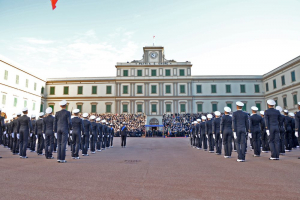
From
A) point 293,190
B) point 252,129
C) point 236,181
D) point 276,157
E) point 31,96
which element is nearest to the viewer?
point 293,190

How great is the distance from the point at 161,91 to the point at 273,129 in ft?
124

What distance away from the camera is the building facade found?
45750 mm

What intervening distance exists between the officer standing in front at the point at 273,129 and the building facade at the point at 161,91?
36203mm

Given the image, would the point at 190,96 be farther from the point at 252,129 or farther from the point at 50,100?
the point at 252,129

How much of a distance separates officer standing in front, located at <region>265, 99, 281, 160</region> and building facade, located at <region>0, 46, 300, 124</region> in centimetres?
3620

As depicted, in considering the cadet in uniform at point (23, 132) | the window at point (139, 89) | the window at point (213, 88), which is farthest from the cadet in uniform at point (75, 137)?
the window at point (213, 88)

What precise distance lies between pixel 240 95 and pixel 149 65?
1864 centimetres

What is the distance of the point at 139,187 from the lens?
425 cm

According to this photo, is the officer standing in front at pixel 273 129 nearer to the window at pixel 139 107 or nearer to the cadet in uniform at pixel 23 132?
the cadet in uniform at pixel 23 132

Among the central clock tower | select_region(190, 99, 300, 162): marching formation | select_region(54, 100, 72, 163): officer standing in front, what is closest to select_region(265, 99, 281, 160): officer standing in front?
select_region(190, 99, 300, 162): marching formation

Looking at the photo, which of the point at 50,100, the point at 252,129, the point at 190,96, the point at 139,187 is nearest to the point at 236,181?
the point at 139,187

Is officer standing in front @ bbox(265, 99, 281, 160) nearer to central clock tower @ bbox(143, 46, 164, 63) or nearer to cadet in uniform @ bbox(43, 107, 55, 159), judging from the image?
cadet in uniform @ bbox(43, 107, 55, 159)

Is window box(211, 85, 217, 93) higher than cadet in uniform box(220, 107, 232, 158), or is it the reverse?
window box(211, 85, 217, 93)

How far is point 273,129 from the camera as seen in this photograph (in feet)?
28.5
